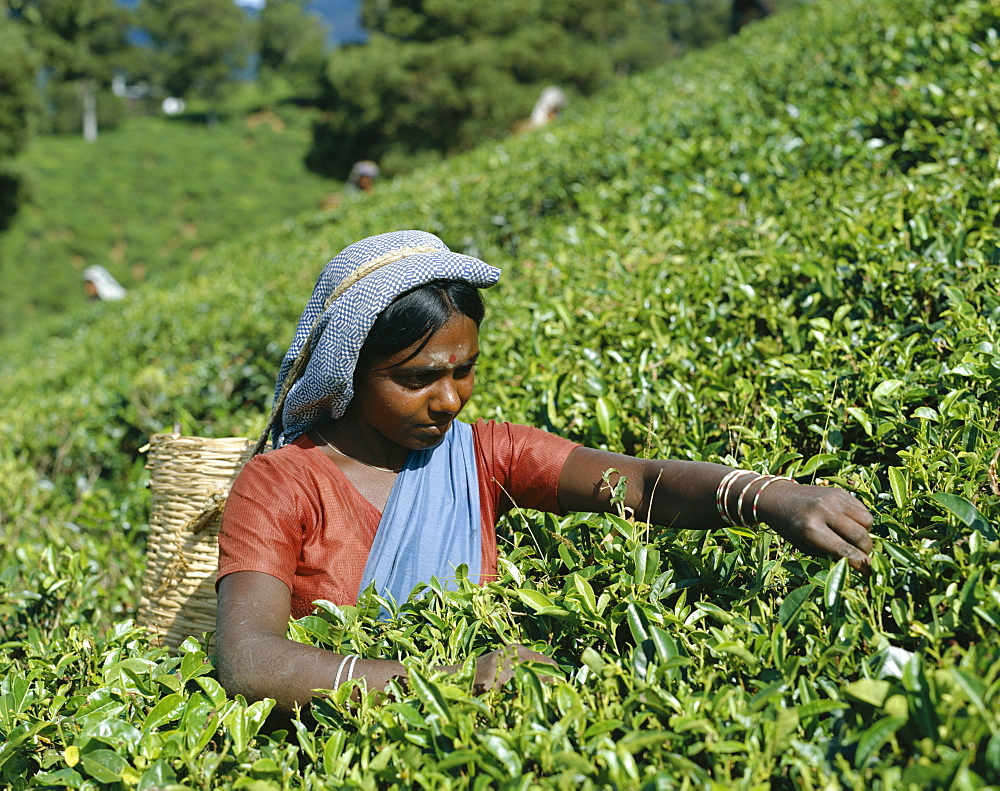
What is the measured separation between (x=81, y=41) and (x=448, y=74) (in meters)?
18.0

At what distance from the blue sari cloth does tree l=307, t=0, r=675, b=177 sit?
29725 millimetres

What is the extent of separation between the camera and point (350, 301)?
6.51ft

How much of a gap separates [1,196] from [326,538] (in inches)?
1194

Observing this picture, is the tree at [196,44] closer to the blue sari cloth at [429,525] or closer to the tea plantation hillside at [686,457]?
the tea plantation hillside at [686,457]

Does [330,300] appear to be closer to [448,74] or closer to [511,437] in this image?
[511,437]

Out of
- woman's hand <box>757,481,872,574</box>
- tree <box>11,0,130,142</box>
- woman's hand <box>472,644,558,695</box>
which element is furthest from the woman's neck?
tree <box>11,0,130,142</box>

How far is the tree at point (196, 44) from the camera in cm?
4406

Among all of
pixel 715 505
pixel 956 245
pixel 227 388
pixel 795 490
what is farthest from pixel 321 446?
pixel 227 388

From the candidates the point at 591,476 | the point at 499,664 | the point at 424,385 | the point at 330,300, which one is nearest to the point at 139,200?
the point at 330,300

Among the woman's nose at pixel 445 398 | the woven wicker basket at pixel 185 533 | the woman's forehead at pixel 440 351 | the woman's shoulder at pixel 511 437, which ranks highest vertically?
the woman's forehead at pixel 440 351

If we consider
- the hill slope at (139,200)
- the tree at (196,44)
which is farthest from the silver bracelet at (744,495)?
the tree at (196,44)

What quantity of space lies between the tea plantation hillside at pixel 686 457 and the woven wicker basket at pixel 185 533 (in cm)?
24

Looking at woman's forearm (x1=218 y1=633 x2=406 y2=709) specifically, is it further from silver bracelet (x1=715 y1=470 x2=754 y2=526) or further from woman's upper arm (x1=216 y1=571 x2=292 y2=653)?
silver bracelet (x1=715 y1=470 x2=754 y2=526)

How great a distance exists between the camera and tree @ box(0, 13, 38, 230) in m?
24.2
